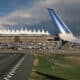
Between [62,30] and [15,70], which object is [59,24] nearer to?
[62,30]

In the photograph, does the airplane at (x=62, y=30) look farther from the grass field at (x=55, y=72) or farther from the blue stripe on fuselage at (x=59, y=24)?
the grass field at (x=55, y=72)

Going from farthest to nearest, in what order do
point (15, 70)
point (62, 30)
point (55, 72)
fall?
1. point (62, 30)
2. point (15, 70)
3. point (55, 72)

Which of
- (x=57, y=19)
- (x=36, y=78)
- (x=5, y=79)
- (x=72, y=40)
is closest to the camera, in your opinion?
(x=5, y=79)

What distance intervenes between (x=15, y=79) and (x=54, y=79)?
3.14m

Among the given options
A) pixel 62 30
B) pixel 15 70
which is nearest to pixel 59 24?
pixel 62 30

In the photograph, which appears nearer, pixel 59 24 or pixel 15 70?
pixel 15 70

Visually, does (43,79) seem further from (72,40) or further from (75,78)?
(72,40)

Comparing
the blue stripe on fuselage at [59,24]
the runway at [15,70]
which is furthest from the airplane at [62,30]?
the runway at [15,70]

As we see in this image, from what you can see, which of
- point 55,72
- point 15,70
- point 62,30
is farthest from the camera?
point 62,30

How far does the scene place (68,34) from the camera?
131625 millimetres

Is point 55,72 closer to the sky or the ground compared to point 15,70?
closer to the ground

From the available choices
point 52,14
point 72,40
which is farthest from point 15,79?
point 52,14

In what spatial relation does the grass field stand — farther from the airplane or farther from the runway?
the airplane

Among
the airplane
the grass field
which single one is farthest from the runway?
the airplane
